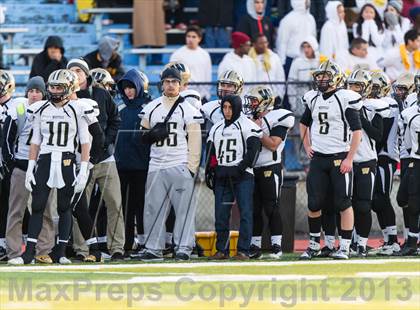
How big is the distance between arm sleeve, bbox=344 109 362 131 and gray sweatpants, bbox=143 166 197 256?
1.76 m

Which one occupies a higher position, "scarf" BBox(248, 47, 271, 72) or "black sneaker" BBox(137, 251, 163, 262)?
"scarf" BBox(248, 47, 271, 72)

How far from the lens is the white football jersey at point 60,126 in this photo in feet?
48.2

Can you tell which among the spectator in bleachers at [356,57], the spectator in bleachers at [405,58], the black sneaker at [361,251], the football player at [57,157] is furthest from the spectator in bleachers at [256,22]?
the football player at [57,157]

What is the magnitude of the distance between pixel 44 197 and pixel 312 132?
111 inches

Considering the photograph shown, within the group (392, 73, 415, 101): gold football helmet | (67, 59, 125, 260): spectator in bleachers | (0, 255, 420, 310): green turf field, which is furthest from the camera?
(392, 73, 415, 101): gold football helmet

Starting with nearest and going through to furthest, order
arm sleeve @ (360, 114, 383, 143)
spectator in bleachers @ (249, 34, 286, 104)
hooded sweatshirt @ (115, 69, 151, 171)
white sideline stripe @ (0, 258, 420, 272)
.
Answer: white sideline stripe @ (0, 258, 420, 272) → arm sleeve @ (360, 114, 383, 143) → hooded sweatshirt @ (115, 69, 151, 171) → spectator in bleachers @ (249, 34, 286, 104)

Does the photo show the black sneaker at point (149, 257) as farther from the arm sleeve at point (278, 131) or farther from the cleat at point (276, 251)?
the arm sleeve at point (278, 131)

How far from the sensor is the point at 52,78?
14758 millimetres

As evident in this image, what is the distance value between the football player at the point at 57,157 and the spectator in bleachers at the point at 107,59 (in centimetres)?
351

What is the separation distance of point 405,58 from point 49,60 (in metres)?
5.17

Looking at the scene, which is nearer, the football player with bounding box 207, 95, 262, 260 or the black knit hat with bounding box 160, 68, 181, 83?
the football player with bounding box 207, 95, 262, 260

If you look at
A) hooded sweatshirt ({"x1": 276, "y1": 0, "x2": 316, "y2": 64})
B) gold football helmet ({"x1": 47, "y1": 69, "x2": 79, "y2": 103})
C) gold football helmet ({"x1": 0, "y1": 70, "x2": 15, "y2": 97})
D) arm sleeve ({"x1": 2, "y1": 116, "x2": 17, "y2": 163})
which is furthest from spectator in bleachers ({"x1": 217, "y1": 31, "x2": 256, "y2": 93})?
gold football helmet ({"x1": 47, "y1": 69, "x2": 79, "y2": 103})

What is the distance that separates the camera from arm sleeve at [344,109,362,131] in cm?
1513

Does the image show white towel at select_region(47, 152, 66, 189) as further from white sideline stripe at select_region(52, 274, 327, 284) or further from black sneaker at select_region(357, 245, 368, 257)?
black sneaker at select_region(357, 245, 368, 257)
